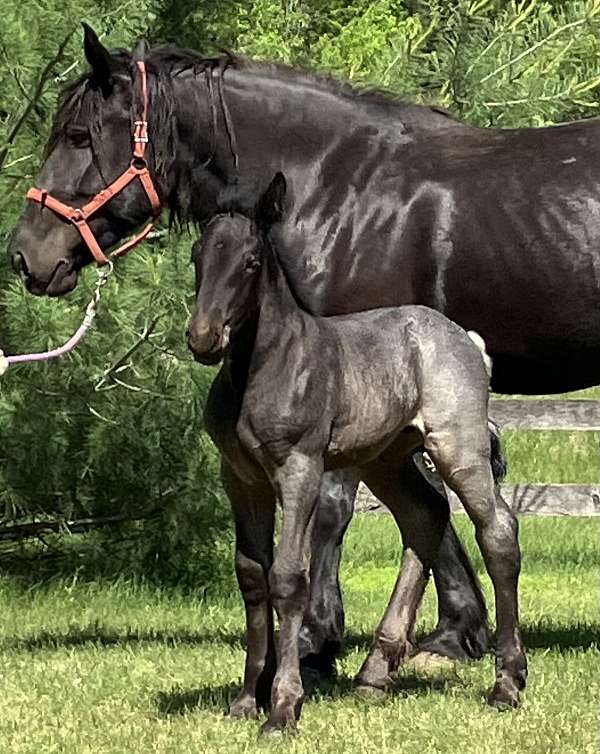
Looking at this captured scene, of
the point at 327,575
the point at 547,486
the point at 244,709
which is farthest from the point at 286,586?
the point at 547,486

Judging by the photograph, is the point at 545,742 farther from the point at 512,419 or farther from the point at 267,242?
the point at 512,419

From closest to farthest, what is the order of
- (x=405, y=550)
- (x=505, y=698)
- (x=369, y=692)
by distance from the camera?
(x=505, y=698) → (x=369, y=692) → (x=405, y=550)

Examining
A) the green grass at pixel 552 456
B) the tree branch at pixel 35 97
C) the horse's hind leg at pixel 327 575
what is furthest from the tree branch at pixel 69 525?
the green grass at pixel 552 456

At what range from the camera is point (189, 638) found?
7.93 meters

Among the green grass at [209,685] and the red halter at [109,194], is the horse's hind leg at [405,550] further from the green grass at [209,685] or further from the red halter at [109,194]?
the red halter at [109,194]

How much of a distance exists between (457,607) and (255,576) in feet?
6.57

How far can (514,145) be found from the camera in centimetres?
682

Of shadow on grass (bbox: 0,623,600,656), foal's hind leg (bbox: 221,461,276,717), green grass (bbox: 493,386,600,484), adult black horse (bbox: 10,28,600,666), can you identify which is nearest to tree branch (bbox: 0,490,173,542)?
shadow on grass (bbox: 0,623,600,656)

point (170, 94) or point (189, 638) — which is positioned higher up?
point (170, 94)

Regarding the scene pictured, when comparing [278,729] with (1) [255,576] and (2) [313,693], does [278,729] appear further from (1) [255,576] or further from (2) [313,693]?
(2) [313,693]

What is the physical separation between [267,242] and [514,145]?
1778 mm

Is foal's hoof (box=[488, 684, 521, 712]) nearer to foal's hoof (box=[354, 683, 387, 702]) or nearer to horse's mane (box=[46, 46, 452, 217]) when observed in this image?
foal's hoof (box=[354, 683, 387, 702])

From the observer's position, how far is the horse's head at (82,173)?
6574mm

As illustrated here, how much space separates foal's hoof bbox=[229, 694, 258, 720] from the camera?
5.61 m
